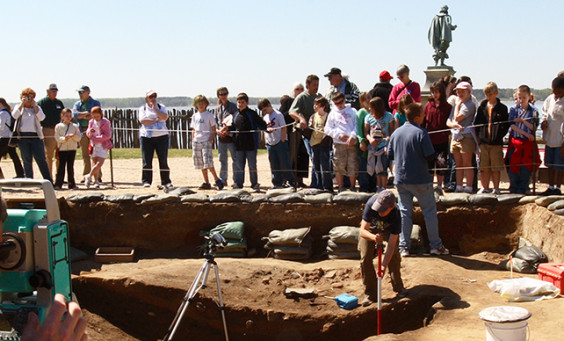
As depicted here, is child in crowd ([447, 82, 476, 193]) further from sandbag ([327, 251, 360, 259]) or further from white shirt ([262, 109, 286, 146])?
white shirt ([262, 109, 286, 146])

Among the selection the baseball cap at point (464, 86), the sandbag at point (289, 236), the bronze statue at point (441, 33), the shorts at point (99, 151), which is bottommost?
the sandbag at point (289, 236)

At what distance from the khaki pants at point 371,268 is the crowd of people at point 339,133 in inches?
58.6

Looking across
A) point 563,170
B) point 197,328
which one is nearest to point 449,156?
point 563,170

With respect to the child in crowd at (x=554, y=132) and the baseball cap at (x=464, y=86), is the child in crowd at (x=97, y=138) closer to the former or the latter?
the baseball cap at (x=464, y=86)

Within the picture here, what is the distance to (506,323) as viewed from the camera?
6.47 metres

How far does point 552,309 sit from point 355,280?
111 inches

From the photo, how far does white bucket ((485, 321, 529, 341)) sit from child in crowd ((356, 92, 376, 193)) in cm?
475

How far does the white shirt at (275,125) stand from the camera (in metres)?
12.1

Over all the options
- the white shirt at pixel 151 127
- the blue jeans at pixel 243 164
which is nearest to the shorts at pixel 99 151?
the white shirt at pixel 151 127

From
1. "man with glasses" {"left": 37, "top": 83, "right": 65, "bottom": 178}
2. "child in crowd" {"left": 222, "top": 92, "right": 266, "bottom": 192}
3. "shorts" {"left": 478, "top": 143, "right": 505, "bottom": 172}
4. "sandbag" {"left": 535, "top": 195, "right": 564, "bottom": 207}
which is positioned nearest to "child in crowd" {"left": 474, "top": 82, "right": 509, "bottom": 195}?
"shorts" {"left": 478, "top": 143, "right": 505, "bottom": 172}

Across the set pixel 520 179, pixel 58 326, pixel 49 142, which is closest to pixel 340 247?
pixel 520 179

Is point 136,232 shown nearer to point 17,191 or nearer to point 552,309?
point 17,191

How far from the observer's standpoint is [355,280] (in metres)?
9.84

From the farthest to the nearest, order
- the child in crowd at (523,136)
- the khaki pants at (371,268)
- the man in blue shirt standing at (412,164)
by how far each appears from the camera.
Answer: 1. the child in crowd at (523,136)
2. the man in blue shirt standing at (412,164)
3. the khaki pants at (371,268)
